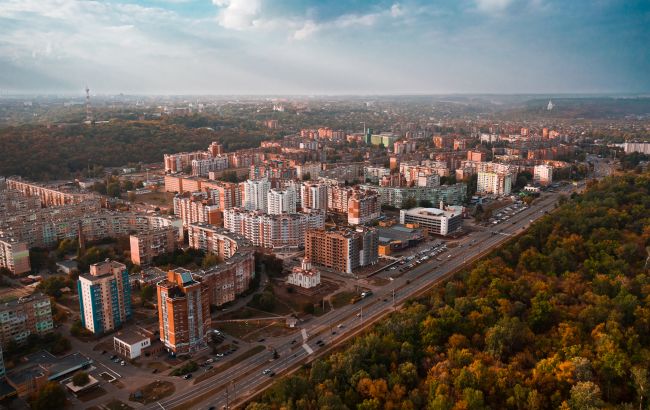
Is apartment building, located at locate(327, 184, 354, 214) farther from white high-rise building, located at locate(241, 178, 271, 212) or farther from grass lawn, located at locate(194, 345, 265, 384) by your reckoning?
grass lawn, located at locate(194, 345, 265, 384)

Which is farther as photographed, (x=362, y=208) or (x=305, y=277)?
A: (x=362, y=208)

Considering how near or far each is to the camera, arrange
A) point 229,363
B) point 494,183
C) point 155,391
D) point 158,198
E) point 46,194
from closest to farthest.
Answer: point 155,391 < point 229,363 < point 46,194 < point 158,198 < point 494,183

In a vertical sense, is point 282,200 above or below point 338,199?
above

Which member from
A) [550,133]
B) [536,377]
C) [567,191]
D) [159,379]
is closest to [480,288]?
[536,377]

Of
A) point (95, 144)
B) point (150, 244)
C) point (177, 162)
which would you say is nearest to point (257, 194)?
point (150, 244)

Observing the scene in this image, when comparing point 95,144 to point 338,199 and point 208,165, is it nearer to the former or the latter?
point 208,165

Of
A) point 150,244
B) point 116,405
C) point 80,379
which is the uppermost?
point 150,244

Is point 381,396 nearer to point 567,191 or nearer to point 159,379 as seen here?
point 159,379
